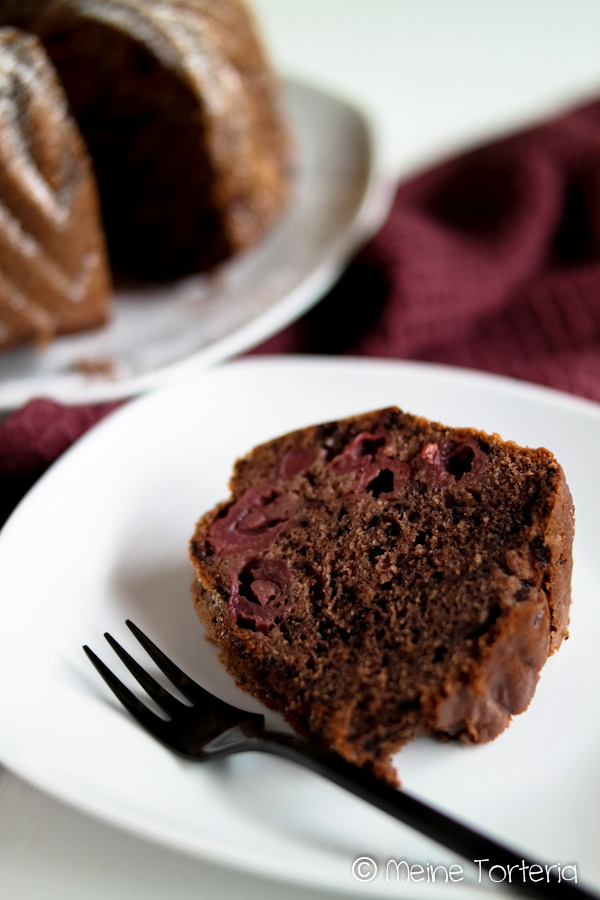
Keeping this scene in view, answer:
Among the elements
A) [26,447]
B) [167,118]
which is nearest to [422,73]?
[167,118]

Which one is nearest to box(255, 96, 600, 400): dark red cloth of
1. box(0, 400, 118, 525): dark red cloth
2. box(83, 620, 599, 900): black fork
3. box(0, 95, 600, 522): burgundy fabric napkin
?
box(0, 95, 600, 522): burgundy fabric napkin

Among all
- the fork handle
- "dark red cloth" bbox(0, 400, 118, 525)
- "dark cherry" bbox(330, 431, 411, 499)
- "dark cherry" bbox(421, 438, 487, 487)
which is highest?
"dark red cloth" bbox(0, 400, 118, 525)

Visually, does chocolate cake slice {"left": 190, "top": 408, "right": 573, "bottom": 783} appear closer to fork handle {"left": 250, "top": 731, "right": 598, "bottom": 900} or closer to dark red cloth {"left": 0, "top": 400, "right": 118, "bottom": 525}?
fork handle {"left": 250, "top": 731, "right": 598, "bottom": 900}

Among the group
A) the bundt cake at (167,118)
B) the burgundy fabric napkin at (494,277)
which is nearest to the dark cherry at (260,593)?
the burgundy fabric napkin at (494,277)

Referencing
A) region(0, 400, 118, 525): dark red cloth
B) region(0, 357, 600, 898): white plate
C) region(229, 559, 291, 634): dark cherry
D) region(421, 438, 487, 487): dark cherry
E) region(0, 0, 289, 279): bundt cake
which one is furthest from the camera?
region(0, 0, 289, 279): bundt cake

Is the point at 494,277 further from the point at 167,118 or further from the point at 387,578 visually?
the point at 387,578

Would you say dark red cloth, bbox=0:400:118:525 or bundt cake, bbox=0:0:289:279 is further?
bundt cake, bbox=0:0:289:279
